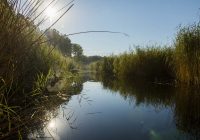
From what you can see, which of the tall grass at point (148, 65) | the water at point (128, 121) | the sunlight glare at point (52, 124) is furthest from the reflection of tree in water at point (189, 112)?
the tall grass at point (148, 65)

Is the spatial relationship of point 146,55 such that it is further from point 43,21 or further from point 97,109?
point 43,21

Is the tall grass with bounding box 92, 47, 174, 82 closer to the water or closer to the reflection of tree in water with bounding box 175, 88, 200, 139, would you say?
the reflection of tree in water with bounding box 175, 88, 200, 139

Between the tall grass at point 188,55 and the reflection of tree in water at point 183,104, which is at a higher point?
the tall grass at point 188,55

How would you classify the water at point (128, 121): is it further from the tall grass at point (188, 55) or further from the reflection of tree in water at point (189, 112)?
the tall grass at point (188, 55)

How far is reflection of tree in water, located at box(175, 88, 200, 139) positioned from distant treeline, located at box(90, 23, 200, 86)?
1005 millimetres

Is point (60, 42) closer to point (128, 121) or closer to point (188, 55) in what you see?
point (128, 121)

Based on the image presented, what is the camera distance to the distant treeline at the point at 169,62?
28.0ft

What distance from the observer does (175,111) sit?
5387 millimetres

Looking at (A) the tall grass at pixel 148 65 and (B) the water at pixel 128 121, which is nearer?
(B) the water at pixel 128 121

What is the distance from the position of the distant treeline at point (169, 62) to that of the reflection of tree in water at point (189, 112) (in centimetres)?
101

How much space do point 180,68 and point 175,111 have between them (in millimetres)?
3772

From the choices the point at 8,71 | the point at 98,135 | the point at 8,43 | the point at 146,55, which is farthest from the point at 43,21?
the point at 146,55

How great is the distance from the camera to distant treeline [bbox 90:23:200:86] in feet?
28.0

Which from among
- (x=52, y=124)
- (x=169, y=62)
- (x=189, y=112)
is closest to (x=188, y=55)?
(x=169, y=62)
